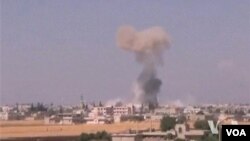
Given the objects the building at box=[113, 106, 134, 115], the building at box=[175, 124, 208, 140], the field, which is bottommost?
the building at box=[175, 124, 208, 140]

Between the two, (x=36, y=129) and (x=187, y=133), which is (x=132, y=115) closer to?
(x=36, y=129)

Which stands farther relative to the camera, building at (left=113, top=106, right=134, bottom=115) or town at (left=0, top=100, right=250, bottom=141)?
building at (left=113, top=106, right=134, bottom=115)

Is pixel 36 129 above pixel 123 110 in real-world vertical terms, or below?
below

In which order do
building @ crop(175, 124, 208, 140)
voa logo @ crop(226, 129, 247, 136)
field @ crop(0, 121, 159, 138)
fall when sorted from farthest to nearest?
field @ crop(0, 121, 159, 138)
building @ crop(175, 124, 208, 140)
voa logo @ crop(226, 129, 247, 136)

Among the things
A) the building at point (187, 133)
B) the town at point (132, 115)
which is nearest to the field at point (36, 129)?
the town at point (132, 115)

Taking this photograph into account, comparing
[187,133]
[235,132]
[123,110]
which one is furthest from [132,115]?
[235,132]

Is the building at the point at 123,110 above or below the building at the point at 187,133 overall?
above

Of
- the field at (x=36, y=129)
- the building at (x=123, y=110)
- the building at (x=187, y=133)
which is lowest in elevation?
the building at (x=187, y=133)

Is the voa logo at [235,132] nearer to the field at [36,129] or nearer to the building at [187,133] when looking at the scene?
the building at [187,133]

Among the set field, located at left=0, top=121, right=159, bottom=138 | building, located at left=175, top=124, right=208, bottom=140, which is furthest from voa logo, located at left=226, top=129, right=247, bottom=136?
field, located at left=0, top=121, right=159, bottom=138

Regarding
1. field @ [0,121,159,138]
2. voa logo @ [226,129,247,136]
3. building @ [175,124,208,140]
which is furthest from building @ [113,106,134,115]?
voa logo @ [226,129,247,136]

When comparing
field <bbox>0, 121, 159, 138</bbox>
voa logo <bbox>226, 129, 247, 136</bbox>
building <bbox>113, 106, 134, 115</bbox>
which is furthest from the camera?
building <bbox>113, 106, 134, 115</bbox>

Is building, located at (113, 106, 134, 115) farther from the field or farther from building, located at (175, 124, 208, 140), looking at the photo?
building, located at (175, 124, 208, 140)

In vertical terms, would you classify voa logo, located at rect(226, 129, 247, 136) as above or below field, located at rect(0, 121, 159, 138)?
below
